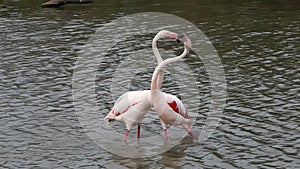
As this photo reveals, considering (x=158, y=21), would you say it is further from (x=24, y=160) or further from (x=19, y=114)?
(x=24, y=160)

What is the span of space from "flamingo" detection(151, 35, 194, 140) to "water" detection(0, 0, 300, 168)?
566 millimetres

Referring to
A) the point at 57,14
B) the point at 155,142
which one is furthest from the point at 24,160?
the point at 57,14

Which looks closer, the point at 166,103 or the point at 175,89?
the point at 166,103

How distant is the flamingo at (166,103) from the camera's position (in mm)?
10625

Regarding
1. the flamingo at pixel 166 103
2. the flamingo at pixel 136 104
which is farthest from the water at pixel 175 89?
the flamingo at pixel 136 104

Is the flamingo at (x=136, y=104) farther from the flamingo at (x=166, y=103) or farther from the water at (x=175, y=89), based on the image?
the water at (x=175, y=89)

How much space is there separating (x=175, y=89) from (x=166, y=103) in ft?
12.2

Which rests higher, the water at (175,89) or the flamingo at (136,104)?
the flamingo at (136,104)

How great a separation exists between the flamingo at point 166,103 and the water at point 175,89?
0.57 meters

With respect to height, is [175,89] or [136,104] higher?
[136,104]

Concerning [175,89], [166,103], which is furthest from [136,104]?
[175,89]

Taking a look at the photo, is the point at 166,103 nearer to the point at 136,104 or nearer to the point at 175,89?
the point at 136,104

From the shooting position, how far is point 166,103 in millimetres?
10789

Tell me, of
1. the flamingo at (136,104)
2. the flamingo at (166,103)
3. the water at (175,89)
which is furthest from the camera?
the flamingo at (136,104)
